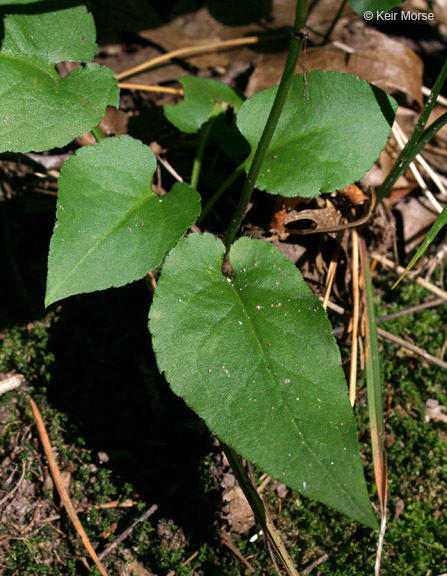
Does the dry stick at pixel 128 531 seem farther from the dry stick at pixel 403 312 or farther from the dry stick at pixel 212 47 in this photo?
the dry stick at pixel 212 47

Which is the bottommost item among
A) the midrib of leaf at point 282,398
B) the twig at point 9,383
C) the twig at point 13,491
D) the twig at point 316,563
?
the twig at point 13,491

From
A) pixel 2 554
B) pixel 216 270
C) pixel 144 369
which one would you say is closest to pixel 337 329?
pixel 216 270

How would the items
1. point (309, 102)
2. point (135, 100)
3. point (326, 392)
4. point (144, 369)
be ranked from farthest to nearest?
point (135, 100), point (144, 369), point (309, 102), point (326, 392)

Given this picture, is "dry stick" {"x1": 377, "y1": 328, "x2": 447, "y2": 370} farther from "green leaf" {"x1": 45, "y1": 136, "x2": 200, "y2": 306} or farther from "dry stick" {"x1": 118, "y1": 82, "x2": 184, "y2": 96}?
"dry stick" {"x1": 118, "y1": 82, "x2": 184, "y2": 96}

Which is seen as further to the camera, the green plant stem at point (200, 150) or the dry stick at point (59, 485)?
the green plant stem at point (200, 150)

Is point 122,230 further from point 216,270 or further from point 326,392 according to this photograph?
point 326,392

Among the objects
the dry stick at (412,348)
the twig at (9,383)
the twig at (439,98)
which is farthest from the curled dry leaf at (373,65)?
the twig at (9,383)
